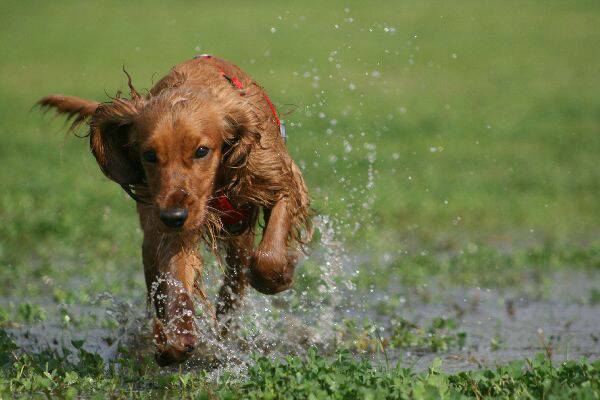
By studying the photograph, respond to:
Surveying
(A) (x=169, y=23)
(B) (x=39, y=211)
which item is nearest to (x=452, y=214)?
(B) (x=39, y=211)

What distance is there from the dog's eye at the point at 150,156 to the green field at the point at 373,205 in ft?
3.12

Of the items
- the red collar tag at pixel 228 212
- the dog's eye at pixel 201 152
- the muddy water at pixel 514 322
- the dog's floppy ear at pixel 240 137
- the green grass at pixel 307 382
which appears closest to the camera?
the green grass at pixel 307 382

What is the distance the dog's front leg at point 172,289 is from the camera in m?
4.53

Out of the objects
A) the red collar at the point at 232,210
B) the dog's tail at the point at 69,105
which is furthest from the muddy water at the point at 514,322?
the dog's tail at the point at 69,105

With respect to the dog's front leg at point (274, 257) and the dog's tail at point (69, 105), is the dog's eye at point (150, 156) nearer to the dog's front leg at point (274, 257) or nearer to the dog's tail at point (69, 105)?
the dog's front leg at point (274, 257)

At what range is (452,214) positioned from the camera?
10000 millimetres

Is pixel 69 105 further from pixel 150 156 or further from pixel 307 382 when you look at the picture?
pixel 307 382

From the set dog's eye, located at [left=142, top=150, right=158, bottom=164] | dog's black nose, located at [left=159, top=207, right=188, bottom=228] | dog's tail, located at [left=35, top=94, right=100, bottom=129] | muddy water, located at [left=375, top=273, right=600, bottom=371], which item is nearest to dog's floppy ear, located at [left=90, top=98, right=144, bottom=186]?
dog's eye, located at [left=142, top=150, right=158, bottom=164]

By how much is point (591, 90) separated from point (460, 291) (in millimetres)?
13586

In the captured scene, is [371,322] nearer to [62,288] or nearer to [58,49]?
[62,288]

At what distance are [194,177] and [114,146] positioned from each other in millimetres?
646

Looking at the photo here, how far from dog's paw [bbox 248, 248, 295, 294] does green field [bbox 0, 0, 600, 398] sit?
0.43 m

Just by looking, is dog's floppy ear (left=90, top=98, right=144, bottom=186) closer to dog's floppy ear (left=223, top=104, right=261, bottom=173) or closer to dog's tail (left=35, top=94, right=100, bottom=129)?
dog's floppy ear (left=223, top=104, right=261, bottom=173)

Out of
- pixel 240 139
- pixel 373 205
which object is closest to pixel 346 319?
pixel 240 139
